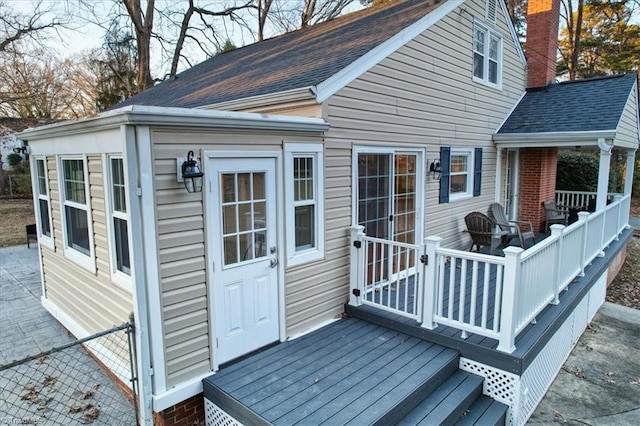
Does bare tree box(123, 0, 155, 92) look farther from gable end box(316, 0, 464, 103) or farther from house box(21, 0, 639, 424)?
gable end box(316, 0, 464, 103)

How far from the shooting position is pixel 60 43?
56.0ft

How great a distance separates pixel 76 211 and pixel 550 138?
833cm

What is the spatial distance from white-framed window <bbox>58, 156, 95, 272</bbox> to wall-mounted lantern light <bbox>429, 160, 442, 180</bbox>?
16.2ft

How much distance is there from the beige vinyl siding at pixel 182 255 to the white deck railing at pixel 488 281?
209 cm

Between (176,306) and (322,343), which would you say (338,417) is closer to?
(322,343)

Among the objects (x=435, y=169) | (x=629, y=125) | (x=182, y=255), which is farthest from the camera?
(x=629, y=125)

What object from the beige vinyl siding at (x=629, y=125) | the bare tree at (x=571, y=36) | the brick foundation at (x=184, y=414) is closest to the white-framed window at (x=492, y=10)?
the beige vinyl siding at (x=629, y=125)

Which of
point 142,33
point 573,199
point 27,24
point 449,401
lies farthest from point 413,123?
point 27,24

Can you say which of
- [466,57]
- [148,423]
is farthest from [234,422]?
[466,57]

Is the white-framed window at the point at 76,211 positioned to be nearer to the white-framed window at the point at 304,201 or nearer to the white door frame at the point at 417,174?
the white-framed window at the point at 304,201

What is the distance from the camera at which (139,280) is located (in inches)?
128

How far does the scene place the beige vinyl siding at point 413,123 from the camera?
480 centimetres

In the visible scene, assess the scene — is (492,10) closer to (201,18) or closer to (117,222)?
(117,222)

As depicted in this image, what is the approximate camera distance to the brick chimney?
9594 mm
